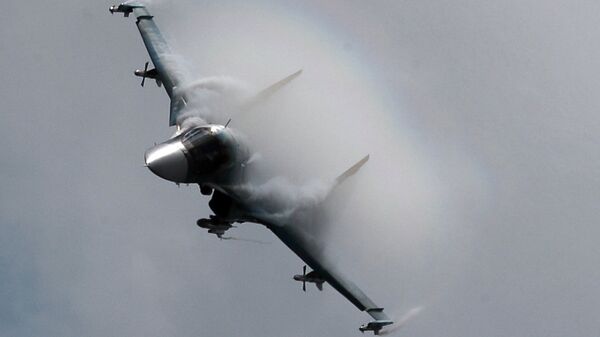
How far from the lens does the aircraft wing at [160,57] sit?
123438 mm

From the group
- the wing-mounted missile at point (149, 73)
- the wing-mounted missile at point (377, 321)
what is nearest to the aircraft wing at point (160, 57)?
the wing-mounted missile at point (149, 73)

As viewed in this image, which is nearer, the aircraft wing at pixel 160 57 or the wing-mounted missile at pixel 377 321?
the wing-mounted missile at pixel 377 321

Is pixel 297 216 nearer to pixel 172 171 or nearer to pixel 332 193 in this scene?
pixel 332 193

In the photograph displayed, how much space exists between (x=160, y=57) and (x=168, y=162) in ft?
71.5

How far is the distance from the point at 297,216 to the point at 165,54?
20087mm

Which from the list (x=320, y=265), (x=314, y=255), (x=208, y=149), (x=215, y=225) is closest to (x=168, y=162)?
(x=208, y=149)

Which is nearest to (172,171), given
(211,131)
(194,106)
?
(211,131)

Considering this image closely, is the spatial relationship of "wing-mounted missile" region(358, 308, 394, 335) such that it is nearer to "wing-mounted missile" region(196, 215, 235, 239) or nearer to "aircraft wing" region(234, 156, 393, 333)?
"aircraft wing" region(234, 156, 393, 333)

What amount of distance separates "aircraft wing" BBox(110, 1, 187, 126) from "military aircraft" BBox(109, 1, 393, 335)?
4.0 inches

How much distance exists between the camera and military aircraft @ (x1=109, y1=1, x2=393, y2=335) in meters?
110

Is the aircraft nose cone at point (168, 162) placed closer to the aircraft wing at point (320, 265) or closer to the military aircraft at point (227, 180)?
the military aircraft at point (227, 180)

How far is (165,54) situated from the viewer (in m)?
129

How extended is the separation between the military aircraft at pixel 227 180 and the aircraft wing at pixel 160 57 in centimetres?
10

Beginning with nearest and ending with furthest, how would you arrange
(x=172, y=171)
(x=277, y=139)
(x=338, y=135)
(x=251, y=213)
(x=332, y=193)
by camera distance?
(x=172, y=171) < (x=251, y=213) < (x=332, y=193) < (x=277, y=139) < (x=338, y=135)
